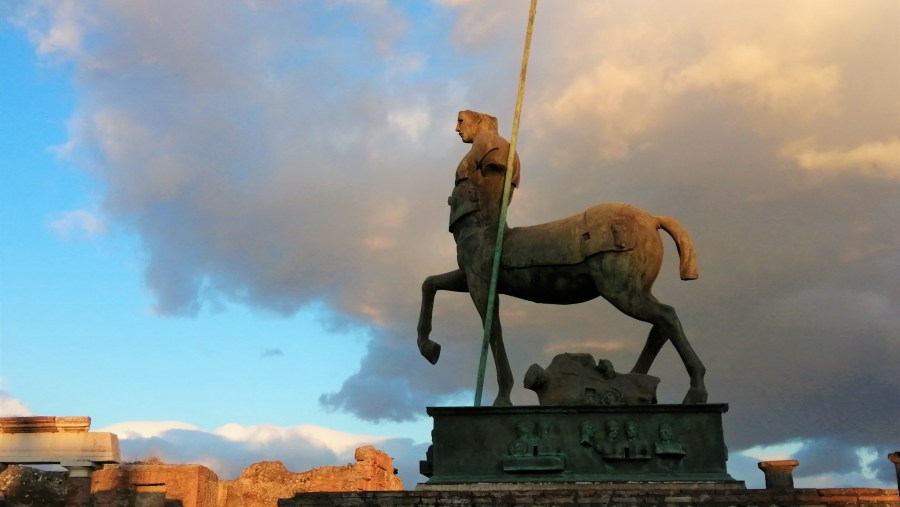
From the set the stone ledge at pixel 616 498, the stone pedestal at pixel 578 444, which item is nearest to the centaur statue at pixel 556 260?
the stone pedestal at pixel 578 444

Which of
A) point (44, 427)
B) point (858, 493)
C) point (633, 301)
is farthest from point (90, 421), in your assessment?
point (858, 493)

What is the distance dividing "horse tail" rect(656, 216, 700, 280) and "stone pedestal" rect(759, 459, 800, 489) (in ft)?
5.95

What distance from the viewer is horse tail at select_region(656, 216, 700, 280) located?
8.78m

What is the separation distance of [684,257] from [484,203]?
1961 millimetres

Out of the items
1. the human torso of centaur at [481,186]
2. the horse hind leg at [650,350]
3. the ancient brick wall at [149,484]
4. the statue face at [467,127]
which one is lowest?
the ancient brick wall at [149,484]

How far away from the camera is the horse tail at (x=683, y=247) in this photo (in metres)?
8.78

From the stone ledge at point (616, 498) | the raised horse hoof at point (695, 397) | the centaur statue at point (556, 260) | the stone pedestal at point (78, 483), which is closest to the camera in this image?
the stone ledge at point (616, 498)

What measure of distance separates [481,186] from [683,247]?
2008 mm

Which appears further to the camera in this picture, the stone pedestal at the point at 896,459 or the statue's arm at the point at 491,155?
the statue's arm at the point at 491,155

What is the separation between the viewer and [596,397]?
8.24 metres

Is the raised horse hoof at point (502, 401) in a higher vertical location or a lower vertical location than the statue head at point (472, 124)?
lower

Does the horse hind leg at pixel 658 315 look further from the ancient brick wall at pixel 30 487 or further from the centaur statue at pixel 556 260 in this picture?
the ancient brick wall at pixel 30 487

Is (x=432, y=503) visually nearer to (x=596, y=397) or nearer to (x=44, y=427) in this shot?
(x=596, y=397)

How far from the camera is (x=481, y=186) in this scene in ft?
30.5
